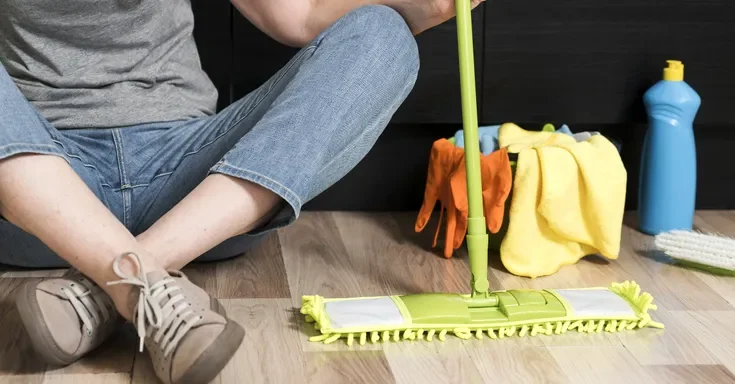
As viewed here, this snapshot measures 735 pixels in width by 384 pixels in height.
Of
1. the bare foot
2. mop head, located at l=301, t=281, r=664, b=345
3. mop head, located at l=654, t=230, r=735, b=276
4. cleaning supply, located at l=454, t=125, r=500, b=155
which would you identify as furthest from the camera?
cleaning supply, located at l=454, t=125, r=500, b=155

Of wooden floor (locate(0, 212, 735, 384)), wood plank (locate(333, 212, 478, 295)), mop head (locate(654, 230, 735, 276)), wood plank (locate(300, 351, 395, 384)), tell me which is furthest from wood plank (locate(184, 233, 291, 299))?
mop head (locate(654, 230, 735, 276))

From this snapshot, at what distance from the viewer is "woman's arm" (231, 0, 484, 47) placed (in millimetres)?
1490

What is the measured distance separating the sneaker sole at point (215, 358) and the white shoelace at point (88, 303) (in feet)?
0.53

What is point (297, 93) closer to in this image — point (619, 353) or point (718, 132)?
point (619, 353)

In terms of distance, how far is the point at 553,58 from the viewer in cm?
198

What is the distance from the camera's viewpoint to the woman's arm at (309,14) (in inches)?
58.7

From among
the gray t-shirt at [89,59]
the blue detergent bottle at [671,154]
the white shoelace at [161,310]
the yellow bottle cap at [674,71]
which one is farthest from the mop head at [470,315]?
the yellow bottle cap at [674,71]

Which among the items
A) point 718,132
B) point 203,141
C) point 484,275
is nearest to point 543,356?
point 484,275

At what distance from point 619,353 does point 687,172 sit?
0.69 m

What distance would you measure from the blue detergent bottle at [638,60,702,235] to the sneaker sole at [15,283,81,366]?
1.16 m

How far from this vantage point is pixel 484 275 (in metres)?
1.42

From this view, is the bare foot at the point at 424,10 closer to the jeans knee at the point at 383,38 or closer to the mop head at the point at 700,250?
the jeans knee at the point at 383,38

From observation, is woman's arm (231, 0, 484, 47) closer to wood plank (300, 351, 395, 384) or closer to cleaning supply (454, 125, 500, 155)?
cleaning supply (454, 125, 500, 155)

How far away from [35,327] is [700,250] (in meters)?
1.07
